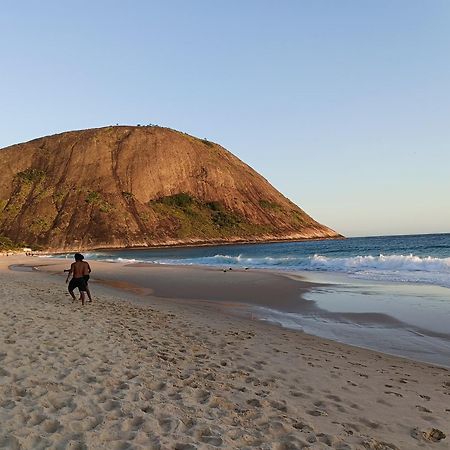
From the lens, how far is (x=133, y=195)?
4412 inches

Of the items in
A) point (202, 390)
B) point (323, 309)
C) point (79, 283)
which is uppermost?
point (79, 283)

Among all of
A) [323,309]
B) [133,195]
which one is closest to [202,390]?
[323,309]

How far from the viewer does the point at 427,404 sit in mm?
5543

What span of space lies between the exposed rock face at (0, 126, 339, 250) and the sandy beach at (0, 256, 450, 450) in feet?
297

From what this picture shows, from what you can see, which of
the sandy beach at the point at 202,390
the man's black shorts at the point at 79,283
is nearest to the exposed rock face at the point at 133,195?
the man's black shorts at the point at 79,283

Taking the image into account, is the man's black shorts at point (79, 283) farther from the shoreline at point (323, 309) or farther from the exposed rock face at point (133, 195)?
the exposed rock face at point (133, 195)

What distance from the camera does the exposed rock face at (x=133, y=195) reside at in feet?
Answer: 333

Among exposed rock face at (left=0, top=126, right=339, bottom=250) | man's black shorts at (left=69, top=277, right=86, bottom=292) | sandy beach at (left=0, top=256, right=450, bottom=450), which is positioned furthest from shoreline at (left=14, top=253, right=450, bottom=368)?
exposed rock face at (left=0, top=126, right=339, bottom=250)

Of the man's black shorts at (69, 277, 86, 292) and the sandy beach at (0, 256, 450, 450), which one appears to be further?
the man's black shorts at (69, 277, 86, 292)

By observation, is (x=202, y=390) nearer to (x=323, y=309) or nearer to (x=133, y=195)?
(x=323, y=309)

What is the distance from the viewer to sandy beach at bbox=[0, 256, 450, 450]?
430 centimetres

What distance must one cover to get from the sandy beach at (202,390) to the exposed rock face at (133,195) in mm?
90545

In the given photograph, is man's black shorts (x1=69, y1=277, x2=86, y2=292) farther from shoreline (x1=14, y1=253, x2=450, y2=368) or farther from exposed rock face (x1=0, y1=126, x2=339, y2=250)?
exposed rock face (x1=0, y1=126, x2=339, y2=250)

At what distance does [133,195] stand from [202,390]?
110 m
